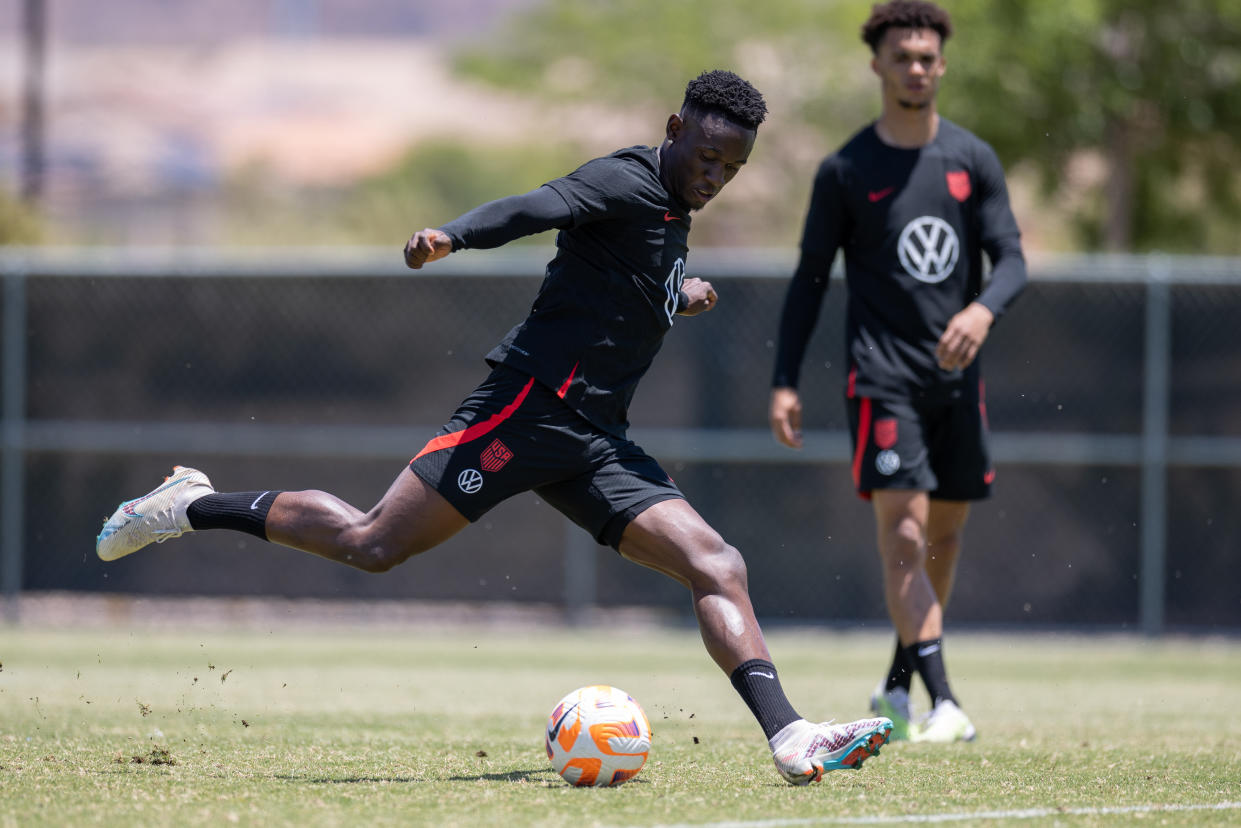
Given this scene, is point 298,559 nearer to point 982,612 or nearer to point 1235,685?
point 982,612

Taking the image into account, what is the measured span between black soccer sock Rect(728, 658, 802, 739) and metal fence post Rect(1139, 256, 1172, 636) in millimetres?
7297

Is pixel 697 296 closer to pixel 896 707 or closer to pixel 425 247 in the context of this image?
pixel 425 247

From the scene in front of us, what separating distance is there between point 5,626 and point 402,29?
344 ft

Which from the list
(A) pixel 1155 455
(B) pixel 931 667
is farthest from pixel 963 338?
(A) pixel 1155 455

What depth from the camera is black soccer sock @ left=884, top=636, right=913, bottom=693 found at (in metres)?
6.84

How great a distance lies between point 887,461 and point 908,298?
672mm

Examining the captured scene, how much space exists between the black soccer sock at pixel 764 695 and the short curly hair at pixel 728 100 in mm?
1712

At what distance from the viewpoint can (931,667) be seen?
264 inches

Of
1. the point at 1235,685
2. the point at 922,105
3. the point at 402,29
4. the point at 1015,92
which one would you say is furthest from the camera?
the point at 402,29

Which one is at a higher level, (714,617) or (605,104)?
(605,104)

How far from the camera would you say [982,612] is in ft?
39.6

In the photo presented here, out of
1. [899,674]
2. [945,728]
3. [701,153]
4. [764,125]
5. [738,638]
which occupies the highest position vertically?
[764,125]

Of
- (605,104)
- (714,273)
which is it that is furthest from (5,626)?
(605,104)

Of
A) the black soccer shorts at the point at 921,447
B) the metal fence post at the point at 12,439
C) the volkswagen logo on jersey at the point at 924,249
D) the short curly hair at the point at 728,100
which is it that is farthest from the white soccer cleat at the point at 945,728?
the metal fence post at the point at 12,439
